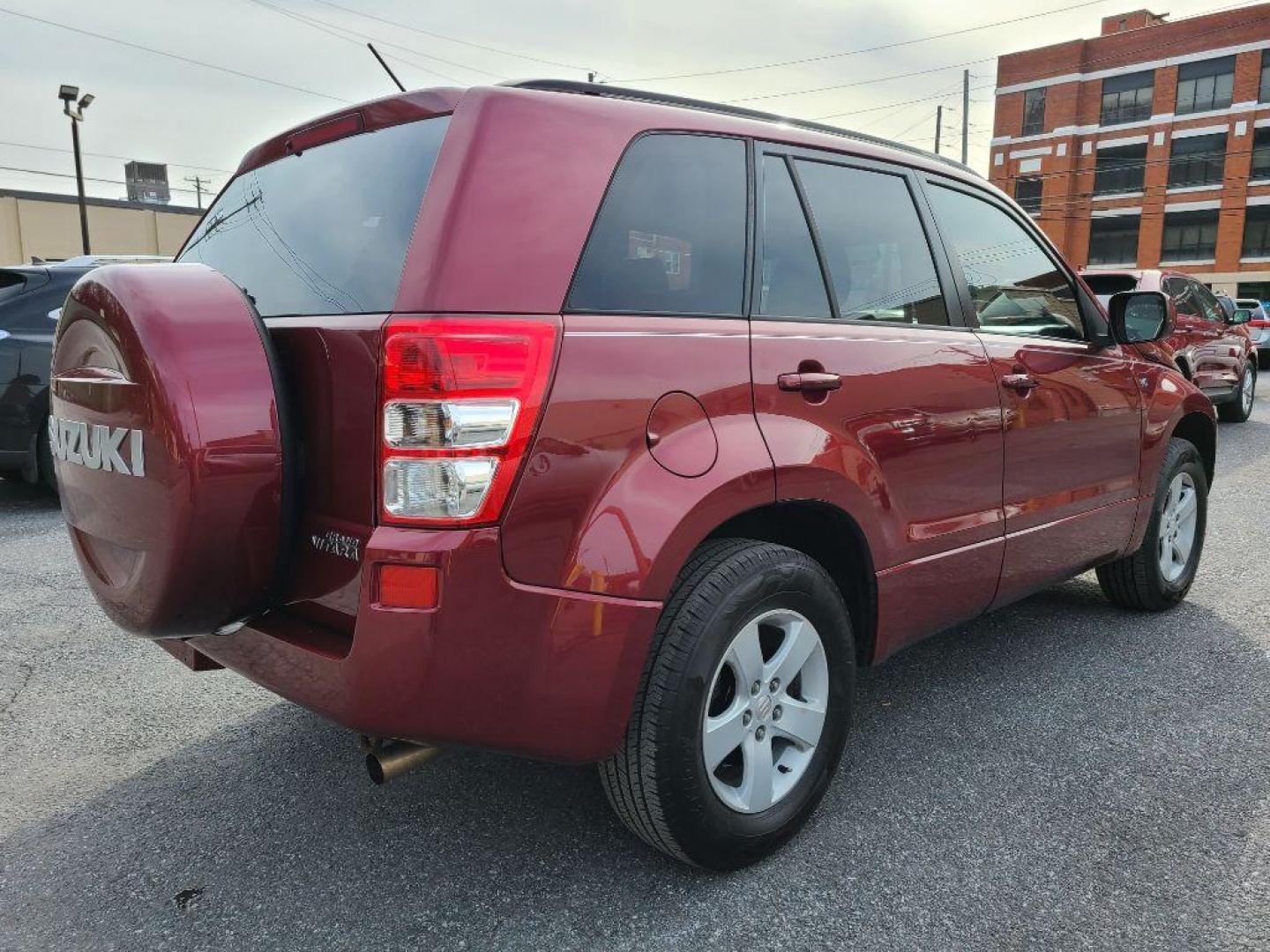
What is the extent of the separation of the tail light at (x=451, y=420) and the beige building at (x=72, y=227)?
39.0 m

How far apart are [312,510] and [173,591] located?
303 millimetres

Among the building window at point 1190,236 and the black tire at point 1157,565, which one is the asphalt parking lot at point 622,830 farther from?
the building window at point 1190,236

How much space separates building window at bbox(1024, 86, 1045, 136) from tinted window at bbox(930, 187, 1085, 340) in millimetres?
51388

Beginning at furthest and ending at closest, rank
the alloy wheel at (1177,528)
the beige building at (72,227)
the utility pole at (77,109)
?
the beige building at (72,227), the utility pole at (77,109), the alloy wheel at (1177,528)

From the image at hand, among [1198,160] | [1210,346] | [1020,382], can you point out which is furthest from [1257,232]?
[1020,382]

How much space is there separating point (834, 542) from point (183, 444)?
1.61 meters

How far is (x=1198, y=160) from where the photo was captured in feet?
143

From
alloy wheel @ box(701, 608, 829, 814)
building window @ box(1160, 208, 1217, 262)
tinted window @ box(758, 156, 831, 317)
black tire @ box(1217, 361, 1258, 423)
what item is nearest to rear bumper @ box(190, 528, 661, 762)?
alloy wheel @ box(701, 608, 829, 814)

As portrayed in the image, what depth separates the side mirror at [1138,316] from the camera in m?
3.64

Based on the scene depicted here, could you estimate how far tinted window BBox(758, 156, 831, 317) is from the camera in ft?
7.86

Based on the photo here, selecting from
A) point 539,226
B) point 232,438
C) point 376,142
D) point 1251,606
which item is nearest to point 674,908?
point 232,438

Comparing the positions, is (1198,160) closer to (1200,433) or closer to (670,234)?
(1200,433)

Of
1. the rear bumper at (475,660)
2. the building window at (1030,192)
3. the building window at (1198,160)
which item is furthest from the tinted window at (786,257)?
the building window at (1030,192)

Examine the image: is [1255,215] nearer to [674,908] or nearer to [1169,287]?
[1169,287]
